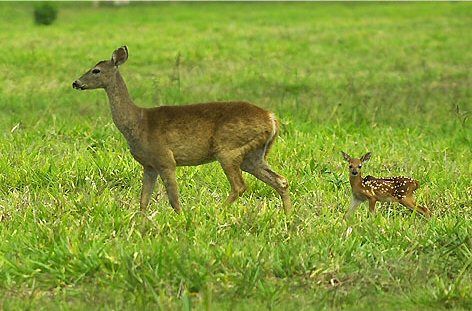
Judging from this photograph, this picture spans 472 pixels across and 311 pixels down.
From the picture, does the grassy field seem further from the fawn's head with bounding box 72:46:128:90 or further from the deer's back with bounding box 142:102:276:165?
the fawn's head with bounding box 72:46:128:90

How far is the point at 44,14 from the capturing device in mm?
29047

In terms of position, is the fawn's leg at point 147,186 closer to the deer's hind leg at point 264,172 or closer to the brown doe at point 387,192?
the deer's hind leg at point 264,172

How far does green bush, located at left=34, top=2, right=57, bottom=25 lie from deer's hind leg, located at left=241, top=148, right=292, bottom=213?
71.4 feet

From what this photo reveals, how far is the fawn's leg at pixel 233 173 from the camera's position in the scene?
788 centimetres

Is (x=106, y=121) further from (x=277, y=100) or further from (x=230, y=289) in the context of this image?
(x=230, y=289)

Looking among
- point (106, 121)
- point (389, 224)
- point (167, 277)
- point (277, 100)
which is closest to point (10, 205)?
point (167, 277)

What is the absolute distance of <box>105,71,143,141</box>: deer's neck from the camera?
796 centimetres

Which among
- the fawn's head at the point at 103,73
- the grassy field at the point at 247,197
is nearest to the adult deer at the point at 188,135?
the fawn's head at the point at 103,73

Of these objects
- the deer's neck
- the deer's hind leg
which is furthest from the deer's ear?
the deer's hind leg

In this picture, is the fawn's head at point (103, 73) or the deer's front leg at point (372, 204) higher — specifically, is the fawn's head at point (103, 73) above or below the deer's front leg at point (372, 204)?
above

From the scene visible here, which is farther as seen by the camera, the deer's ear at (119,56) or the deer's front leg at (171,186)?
the deer's ear at (119,56)

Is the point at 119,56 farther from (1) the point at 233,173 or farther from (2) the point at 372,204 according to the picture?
(2) the point at 372,204

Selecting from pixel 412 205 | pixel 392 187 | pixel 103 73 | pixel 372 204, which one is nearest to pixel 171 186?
pixel 103 73

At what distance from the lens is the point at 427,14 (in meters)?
31.9
